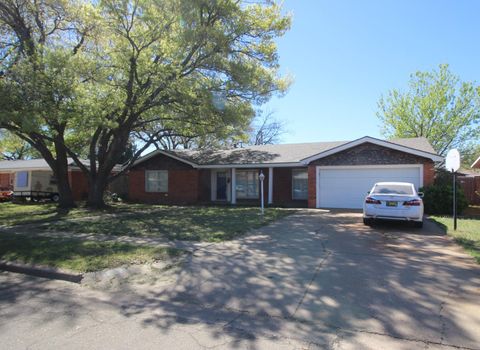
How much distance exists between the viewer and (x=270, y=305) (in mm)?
5504

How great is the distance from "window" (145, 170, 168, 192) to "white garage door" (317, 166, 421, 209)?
1073 centimetres

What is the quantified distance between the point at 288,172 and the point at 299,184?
99cm

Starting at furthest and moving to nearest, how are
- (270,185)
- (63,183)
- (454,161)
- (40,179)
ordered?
(40,179) < (270,185) < (63,183) < (454,161)

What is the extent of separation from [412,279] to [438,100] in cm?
3333

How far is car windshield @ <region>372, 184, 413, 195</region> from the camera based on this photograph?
1258 centimetres

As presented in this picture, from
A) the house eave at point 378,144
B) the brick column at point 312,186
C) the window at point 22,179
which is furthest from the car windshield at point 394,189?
the window at point 22,179

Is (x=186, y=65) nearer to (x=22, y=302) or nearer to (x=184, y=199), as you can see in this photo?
(x=184, y=199)

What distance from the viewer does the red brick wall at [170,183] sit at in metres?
24.5

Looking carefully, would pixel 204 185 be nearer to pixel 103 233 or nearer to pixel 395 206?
pixel 103 233

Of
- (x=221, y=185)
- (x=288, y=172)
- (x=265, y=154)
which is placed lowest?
(x=221, y=185)

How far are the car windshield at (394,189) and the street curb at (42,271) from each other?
31.5ft

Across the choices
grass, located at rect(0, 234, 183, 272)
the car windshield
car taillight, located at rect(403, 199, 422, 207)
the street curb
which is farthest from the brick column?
the street curb

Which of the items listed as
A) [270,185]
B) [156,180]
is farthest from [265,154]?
[156,180]

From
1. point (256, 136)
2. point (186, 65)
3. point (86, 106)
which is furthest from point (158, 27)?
point (256, 136)
